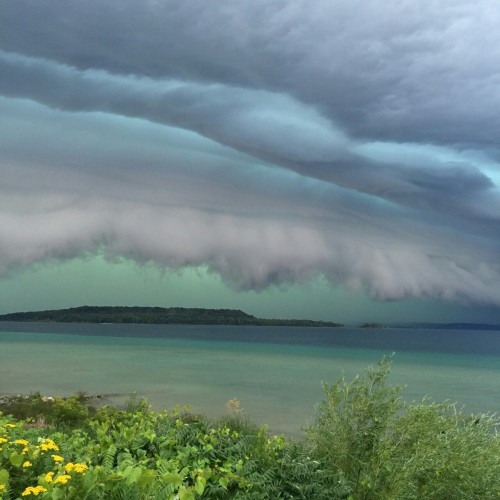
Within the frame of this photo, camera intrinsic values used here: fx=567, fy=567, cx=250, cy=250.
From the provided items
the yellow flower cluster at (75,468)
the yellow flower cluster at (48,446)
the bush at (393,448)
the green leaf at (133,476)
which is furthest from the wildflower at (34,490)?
the bush at (393,448)

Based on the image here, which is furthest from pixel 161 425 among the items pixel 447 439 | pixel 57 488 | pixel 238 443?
pixel 447 439

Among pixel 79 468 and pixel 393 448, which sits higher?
pixel 79 468

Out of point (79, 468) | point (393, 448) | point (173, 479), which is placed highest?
point (79, 468)

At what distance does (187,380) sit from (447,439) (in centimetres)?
3018

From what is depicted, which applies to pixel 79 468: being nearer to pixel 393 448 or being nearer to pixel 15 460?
pixel 15 460

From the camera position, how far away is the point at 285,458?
506 centimetres

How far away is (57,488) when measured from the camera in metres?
3.33

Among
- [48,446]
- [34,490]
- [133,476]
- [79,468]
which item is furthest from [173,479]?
[48,446]

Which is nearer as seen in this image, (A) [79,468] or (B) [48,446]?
(A) [79,468]

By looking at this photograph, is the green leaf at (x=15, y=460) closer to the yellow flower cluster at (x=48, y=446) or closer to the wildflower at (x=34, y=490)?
the yellow flower cluster at (x=48, y=446)

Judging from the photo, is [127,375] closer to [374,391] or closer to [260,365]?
[260,365]

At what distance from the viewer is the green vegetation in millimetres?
3654

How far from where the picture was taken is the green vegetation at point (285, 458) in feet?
12.0

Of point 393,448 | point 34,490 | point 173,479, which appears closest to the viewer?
point 34,490
